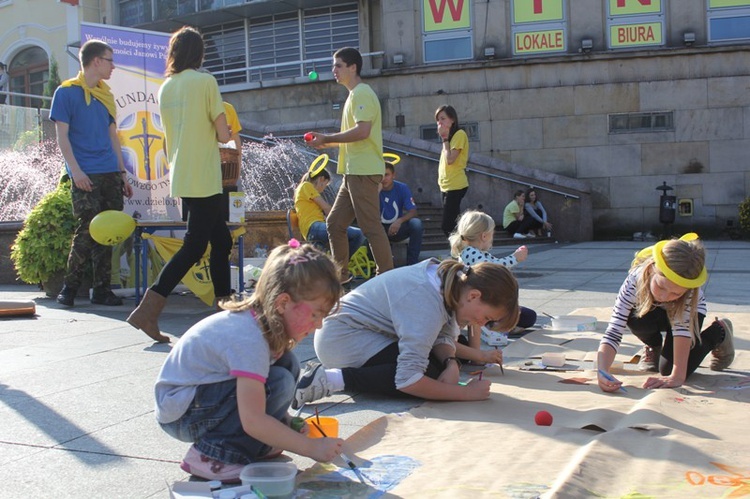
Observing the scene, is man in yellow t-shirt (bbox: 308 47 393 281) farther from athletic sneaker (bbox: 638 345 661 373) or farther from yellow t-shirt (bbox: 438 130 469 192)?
yellow t-shirt (bbox: 438 130 469 192)

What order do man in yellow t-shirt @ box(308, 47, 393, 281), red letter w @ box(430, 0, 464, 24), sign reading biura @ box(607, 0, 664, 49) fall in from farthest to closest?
red letter w @ box(430, 0, 464, 24)
sign reading biura @ box(607, 0, 664, 49)
man in yellow t-shirt @ box(308, 47, 393, 281)

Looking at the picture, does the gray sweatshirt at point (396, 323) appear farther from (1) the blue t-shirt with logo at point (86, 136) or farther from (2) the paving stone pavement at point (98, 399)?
(1) the blue t-shirt with logo at point (86, 136)

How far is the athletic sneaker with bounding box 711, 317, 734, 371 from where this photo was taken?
398 cm

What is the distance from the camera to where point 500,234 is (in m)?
14.6

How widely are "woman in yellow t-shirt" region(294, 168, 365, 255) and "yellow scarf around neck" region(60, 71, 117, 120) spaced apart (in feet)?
6.81

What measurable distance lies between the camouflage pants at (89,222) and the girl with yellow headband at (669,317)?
13.7 feet

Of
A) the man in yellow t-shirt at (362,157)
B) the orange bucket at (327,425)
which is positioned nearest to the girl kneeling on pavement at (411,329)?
the orange bucket at (327,425)

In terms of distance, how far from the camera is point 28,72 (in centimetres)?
2588

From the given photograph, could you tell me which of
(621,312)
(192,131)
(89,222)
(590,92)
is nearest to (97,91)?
(89,222)

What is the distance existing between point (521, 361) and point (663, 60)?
1287cm

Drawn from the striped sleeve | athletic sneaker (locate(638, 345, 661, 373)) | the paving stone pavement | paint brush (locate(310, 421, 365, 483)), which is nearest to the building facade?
the paving stone pavement

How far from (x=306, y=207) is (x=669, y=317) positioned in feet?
16.2

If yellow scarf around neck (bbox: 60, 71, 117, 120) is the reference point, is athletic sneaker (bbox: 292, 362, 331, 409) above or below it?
below

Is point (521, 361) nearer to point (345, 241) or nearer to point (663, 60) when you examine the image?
point (345, 241)
